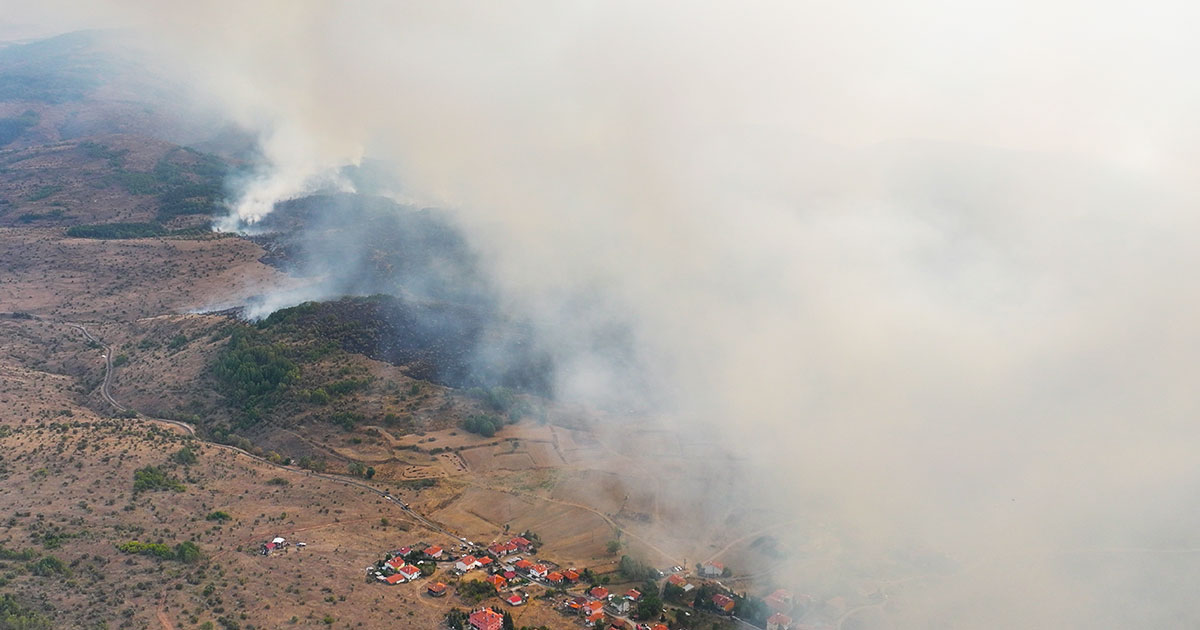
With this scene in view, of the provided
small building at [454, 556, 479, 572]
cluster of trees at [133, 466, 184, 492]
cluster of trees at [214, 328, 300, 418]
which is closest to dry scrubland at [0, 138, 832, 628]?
cluster of trees at [133, 466, 184, 492]

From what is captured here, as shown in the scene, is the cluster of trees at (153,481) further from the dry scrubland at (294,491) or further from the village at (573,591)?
the village at (573,591)

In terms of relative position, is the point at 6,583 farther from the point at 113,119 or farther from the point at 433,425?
the point at 113,119

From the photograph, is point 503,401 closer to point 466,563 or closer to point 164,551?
point 466,563

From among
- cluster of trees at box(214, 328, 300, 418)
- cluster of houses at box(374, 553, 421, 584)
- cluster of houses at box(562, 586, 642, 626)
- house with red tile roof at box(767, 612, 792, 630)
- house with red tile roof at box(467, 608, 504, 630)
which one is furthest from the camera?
cluster of trees at box(214, 328, 300, 418)

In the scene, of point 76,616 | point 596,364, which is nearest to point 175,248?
point 596,364

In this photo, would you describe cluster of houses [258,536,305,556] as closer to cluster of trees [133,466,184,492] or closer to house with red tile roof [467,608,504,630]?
cluster of trees [133,466,184,492]

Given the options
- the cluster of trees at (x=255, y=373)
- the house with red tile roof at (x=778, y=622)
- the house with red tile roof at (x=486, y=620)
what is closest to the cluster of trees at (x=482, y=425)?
the cluster of trees at (x=255, y=373)

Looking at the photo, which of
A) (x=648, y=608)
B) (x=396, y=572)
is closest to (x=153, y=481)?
(x=396, y=572)
